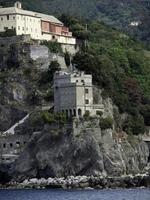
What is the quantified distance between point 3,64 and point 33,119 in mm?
9859

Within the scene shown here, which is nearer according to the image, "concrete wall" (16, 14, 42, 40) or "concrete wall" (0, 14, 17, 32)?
"concrete wall" (0, 14, 17, 32)

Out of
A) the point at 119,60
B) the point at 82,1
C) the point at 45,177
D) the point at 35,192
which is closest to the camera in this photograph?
the point at 35,192

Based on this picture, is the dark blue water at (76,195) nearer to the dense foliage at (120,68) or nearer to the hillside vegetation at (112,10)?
the dense foliage at (120,68)

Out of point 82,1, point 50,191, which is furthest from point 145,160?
point 82,1

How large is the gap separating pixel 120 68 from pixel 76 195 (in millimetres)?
35540

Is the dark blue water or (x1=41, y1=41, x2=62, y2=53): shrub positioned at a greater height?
(x1=41, y1=41, x2=62, y2=53): shrub

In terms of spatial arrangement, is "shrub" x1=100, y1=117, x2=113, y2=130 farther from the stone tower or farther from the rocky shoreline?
the rocky shoreline

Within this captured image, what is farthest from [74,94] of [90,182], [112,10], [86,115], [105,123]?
[112,10]

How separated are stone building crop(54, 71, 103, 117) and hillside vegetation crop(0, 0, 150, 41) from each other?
65.7 metres

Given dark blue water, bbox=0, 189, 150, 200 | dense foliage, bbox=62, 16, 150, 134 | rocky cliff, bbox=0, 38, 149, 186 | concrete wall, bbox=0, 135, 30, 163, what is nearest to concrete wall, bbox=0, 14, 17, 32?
rocky cliff, bbox=0, 38, 149, 186

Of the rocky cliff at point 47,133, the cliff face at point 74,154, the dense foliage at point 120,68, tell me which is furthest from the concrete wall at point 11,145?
the dense foliage at point 120,68

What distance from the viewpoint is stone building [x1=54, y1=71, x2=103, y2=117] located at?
10612 centimetres

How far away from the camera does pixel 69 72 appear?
10919 cm

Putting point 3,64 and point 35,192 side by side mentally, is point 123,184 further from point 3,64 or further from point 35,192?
point 3,64
